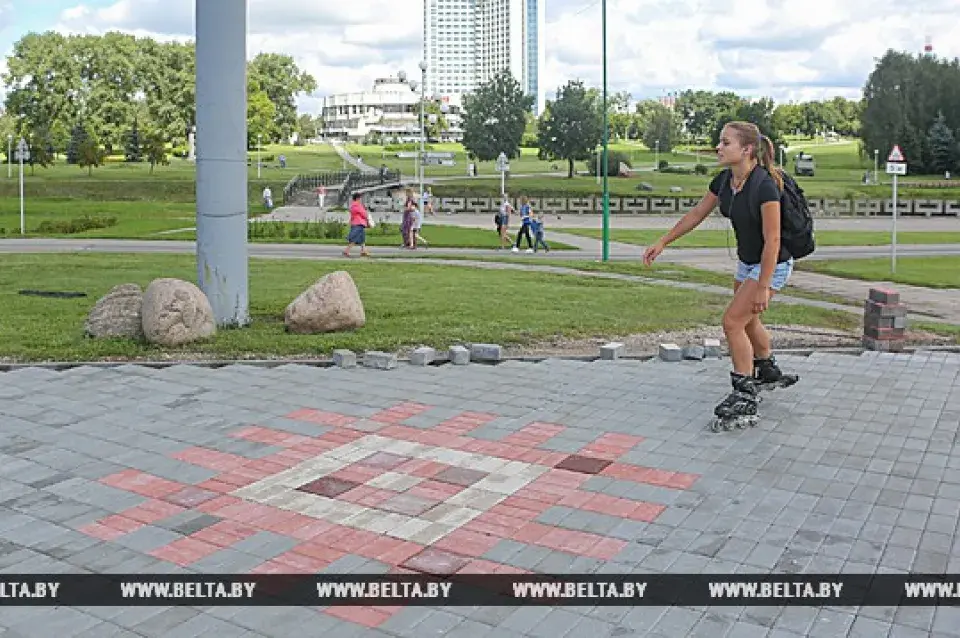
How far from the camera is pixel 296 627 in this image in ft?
12.8

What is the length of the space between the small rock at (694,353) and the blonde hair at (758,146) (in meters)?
2.71

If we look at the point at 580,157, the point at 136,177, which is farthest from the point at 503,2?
the point at 136,177

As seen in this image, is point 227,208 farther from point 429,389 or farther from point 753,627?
point 753,627

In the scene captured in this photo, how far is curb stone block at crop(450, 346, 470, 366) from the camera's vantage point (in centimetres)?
906

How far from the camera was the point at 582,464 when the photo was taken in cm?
607

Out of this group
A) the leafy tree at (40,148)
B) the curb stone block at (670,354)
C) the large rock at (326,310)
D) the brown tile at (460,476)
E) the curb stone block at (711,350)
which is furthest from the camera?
the leafy tree at (40,148)

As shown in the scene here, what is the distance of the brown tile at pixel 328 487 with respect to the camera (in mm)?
5548

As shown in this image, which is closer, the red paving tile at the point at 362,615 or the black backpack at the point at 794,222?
the red paving tile at the point at 362,615

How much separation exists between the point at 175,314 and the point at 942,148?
7669cm

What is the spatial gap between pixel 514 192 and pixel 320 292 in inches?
1829

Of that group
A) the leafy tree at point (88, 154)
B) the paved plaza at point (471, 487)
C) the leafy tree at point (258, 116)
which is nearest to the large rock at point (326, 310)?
the paved plaza at point (471, 487)

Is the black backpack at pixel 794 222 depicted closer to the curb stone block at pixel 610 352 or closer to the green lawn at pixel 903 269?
the curb stone block at pixel 610 352

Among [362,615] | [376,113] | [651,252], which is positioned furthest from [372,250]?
[376,113]

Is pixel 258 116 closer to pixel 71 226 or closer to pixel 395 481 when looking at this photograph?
pixel 71 226
